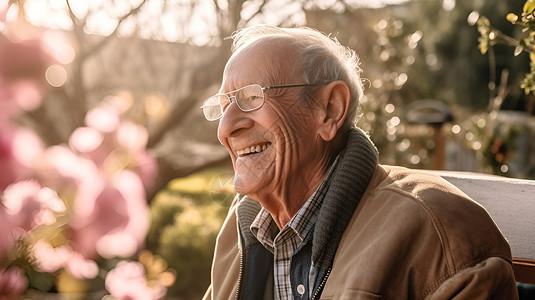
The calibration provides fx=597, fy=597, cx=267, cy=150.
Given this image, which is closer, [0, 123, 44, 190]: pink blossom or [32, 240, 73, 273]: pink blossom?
[0, 123, 44, 190]: pink blossom

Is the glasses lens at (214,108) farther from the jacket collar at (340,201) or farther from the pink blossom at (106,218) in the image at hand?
the pink blossom at (106,218)

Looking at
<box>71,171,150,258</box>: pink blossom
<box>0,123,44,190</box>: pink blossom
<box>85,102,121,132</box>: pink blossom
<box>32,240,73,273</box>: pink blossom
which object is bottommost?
<box>32,240,73,273</box>: pink blossom

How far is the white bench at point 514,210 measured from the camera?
1.69 m

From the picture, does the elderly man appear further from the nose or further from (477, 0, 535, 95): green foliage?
(477, 0, 535, 95): green foliage

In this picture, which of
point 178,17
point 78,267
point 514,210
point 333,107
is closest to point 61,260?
point 78,267

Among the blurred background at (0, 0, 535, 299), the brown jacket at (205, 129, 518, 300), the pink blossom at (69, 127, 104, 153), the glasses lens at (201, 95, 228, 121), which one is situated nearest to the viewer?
the pink blossom at (69, 127, 104, 153)

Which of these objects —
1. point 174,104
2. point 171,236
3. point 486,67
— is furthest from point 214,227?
point 486,67

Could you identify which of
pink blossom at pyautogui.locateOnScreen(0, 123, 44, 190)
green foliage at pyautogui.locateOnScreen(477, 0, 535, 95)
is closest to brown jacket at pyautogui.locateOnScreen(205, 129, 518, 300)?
green foliage at pyautogui.locateOnScreen(477, 0, 535, 95)

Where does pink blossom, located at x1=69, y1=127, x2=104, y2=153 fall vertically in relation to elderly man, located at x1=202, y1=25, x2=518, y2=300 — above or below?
above

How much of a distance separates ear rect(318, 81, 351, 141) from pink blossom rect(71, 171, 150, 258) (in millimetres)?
1093

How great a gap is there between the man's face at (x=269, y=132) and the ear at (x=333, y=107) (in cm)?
4

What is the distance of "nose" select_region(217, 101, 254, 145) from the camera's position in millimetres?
1915

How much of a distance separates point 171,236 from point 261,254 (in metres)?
5.53

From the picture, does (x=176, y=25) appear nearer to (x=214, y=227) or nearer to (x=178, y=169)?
(x=178, y=169)
